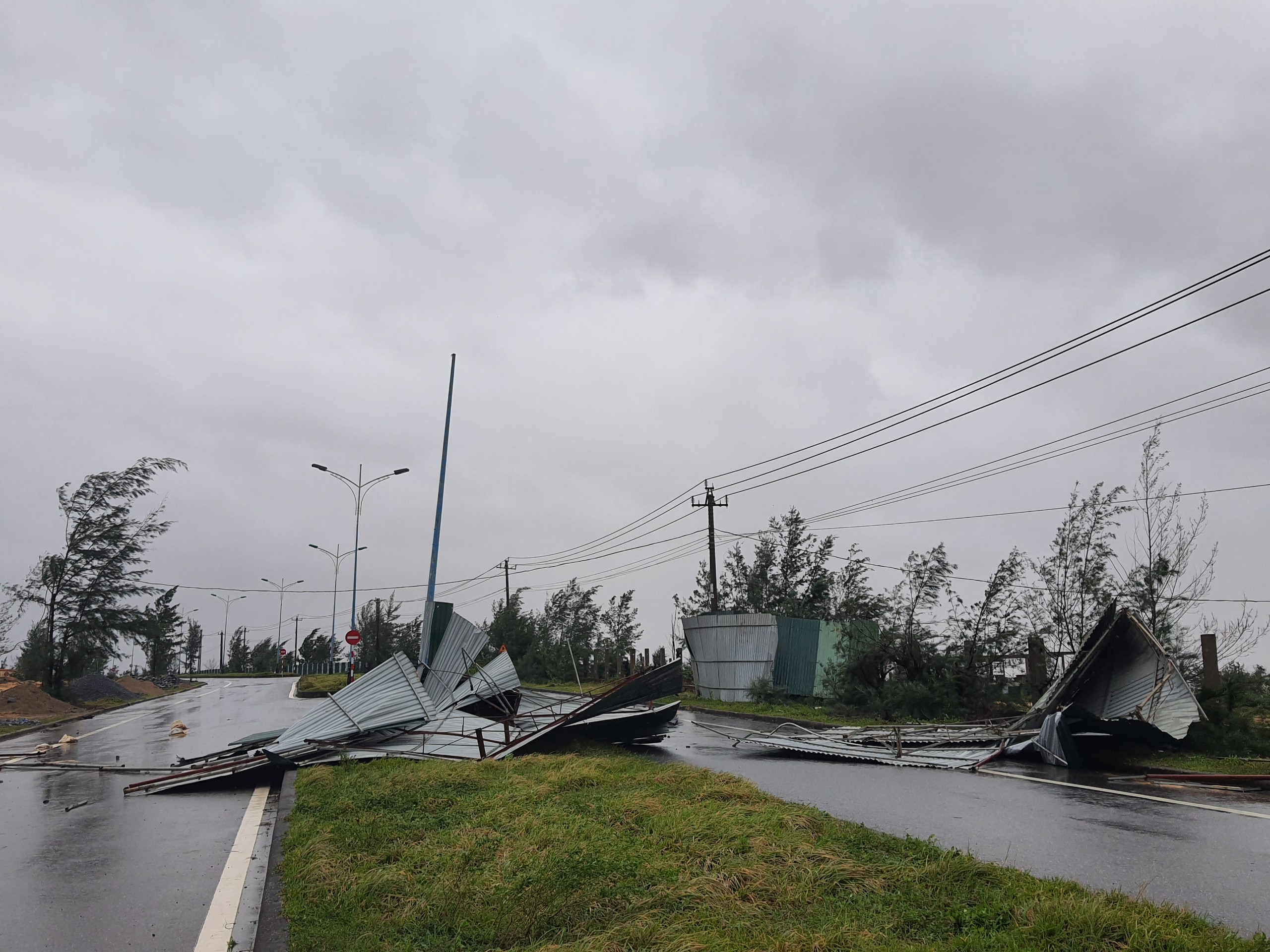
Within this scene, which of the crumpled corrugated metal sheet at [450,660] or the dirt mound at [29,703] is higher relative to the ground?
the crumpled corrugated metal sheet at [450,660]

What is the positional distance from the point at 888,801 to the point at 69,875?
7414mm

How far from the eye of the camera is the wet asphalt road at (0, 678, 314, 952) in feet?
17.4

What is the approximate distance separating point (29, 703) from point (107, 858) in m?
25.2

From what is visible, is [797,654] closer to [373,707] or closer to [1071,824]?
[373,707]

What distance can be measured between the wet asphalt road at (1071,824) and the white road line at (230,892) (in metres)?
4.98

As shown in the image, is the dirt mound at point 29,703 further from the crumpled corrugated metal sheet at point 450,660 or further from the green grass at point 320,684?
the crumpled corrugated metal sheet at point 450,660

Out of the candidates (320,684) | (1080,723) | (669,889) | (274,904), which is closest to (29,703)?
(320,684)

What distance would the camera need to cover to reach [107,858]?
7281 millimetres

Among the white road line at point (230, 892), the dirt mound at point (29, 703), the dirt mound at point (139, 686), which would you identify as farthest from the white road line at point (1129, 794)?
the dirt mound at point (139, 686)

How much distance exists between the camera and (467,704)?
55.1 feet

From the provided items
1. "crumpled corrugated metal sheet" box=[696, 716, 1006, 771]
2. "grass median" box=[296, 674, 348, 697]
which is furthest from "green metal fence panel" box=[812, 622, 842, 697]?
"grass median" box=[296, 674, 348, 697]

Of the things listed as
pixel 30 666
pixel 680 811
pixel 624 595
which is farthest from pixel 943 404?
pixel 30 666

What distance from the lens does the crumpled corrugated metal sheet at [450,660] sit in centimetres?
1520

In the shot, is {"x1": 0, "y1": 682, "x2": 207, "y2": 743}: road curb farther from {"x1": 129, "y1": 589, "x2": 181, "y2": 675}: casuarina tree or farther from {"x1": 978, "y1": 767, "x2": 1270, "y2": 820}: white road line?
{"x1": 978, "y1": 767, "x2": 1270, "y2": 820}: white road line
